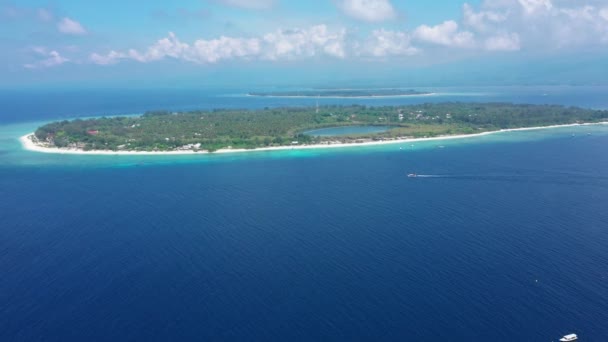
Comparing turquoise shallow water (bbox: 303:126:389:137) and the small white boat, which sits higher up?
turquoise shallow water (bbox: 303:126:389:137)

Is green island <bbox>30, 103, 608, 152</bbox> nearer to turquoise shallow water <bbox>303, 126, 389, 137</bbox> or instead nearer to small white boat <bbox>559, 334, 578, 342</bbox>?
turquoise shallow water <bbox>303, 126, 389, 137</bbox>

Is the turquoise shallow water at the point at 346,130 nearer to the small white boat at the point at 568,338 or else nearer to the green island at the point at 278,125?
the green island at the point at 278,125

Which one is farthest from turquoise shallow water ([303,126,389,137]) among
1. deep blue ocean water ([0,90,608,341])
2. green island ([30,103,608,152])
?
deep blue ocean water ([0,90,608,341])

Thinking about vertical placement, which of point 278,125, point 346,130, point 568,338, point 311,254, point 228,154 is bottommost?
point 568,338

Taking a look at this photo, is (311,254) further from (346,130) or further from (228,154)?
(346,130)

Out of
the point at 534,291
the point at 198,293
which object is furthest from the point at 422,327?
the point at 198,293

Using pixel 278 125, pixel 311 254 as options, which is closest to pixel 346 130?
pixel 278 125
